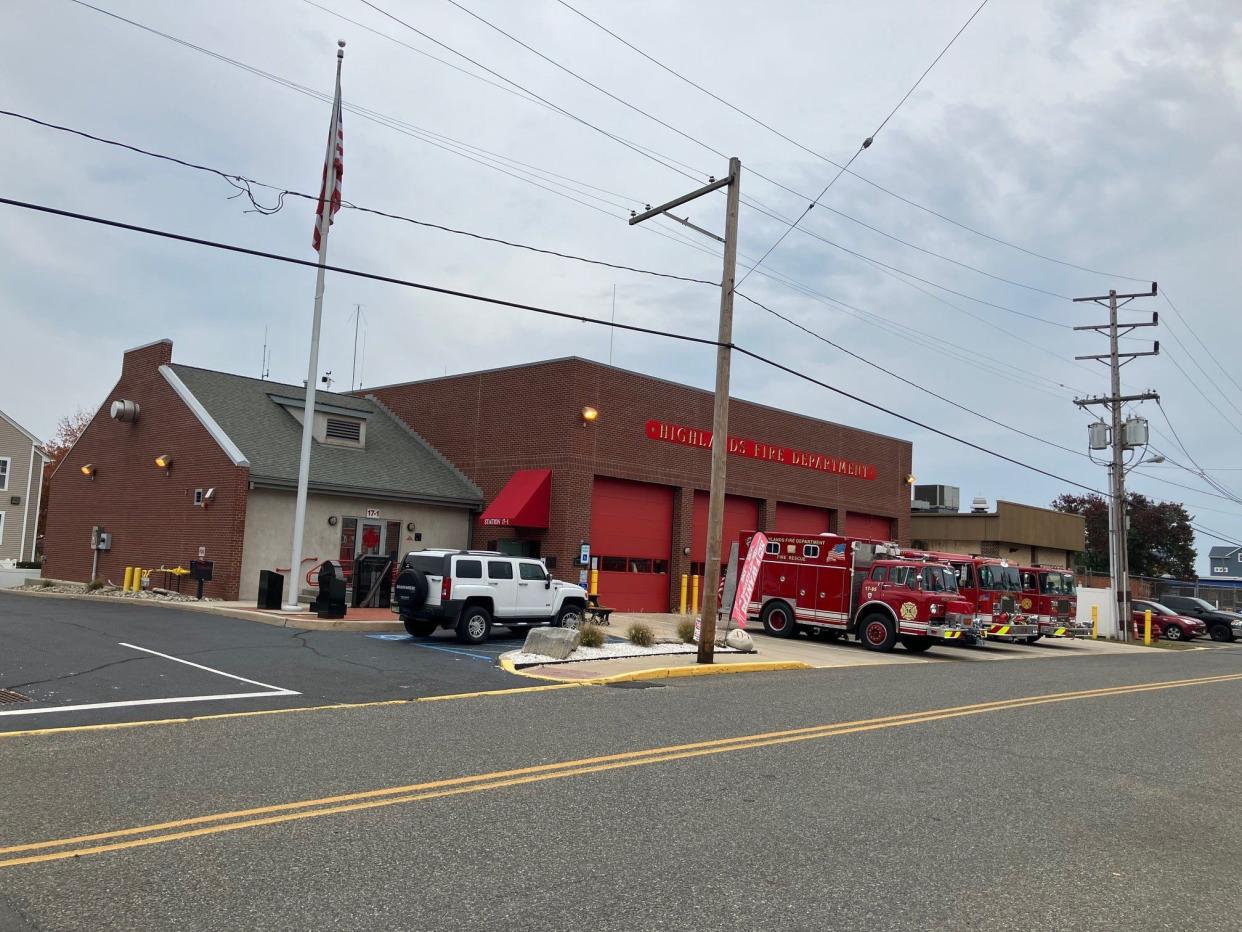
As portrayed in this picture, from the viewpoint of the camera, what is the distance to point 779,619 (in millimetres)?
26328

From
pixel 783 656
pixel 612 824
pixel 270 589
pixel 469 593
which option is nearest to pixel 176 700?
pixel 612 824

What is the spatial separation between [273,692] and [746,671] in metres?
8.79

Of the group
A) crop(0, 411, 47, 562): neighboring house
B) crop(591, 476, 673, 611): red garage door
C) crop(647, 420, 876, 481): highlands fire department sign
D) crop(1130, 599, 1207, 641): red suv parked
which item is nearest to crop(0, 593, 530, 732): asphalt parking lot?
crop(591, 476, 673, 611): red garage door

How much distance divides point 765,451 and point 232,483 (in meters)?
18.0

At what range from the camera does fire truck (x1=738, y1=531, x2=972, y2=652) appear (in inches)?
914

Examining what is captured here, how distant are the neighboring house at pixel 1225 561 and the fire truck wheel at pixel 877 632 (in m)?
114

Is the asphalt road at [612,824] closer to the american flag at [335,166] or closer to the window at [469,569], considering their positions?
the window at [469,569]

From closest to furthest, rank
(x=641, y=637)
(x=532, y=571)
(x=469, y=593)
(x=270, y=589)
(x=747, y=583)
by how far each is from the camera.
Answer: (x=469, y=593)
(x=641, y=637)
(x=532, y=571)
(x=747, y=583)
(x=270, y=589)

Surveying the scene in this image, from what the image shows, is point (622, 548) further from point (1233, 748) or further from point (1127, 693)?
point (1233, 748)

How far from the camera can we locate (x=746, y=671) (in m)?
17.9

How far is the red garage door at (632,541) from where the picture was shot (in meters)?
29.5

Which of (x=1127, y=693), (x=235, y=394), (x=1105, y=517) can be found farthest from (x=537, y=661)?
(x=1105, y=517)

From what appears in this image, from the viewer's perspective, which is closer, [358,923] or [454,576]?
[358,923]

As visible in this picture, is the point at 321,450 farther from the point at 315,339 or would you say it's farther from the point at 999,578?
the point at 999,578
